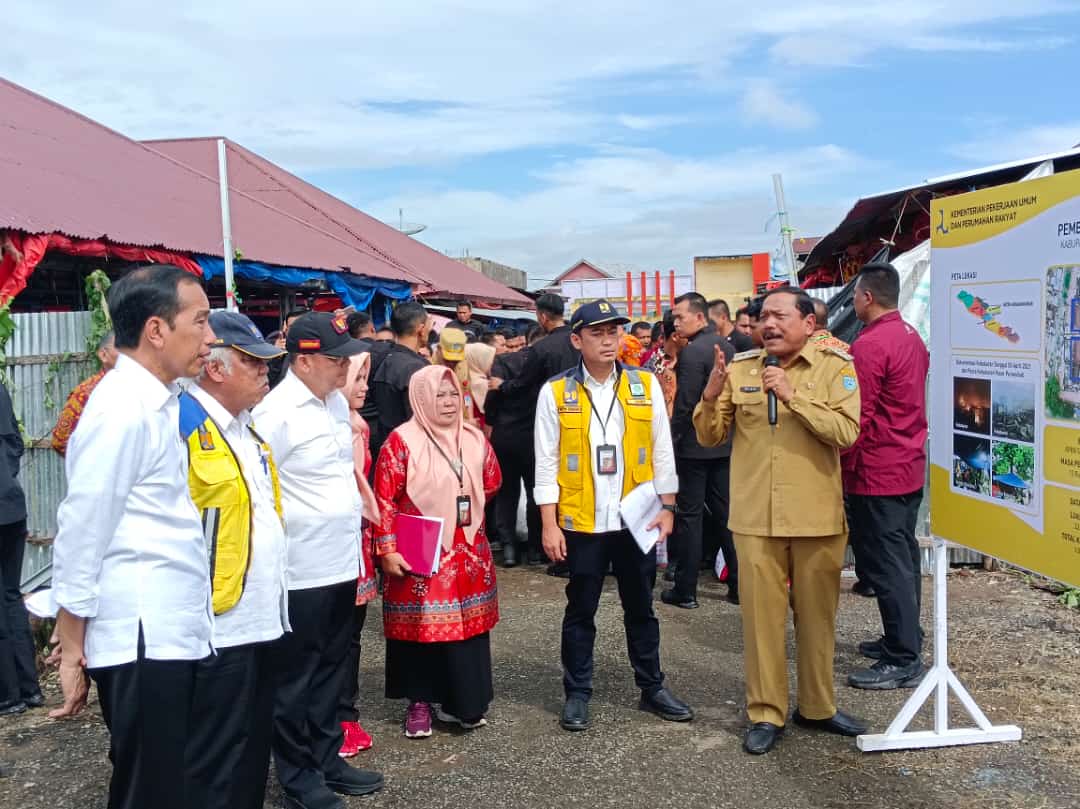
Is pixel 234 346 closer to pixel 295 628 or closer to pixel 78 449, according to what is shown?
pixel 78 449

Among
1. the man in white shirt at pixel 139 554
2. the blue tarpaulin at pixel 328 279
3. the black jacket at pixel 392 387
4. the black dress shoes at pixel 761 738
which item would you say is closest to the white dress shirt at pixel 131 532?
the man in white shirt at pixel 139 554

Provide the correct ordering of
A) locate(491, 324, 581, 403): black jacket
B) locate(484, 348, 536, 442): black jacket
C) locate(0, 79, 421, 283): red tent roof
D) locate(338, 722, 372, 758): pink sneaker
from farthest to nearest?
locate(484, 348, 536, 442): black jacket, locate(491, 324, 581, 403): black jacket, locate(0, 79, 421, 283): red tent roof, locate(338, 722, 372, 758): pink sneaker

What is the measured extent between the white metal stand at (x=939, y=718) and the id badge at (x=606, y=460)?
152 cm

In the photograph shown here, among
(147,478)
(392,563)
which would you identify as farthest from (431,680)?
(147,478)

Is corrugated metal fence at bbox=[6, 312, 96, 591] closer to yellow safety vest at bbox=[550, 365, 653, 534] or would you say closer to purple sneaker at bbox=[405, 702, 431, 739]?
purple sneaker at bbox=[405, 702, 431, 739]

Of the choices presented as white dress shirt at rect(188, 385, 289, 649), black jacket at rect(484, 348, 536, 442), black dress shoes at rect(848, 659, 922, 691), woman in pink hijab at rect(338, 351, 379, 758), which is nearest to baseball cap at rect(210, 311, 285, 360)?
white dress shirt at rect(188, 385, 289, 649)

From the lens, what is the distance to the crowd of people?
8.10 ft

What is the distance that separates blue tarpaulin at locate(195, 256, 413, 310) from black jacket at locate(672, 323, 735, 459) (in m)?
3.99

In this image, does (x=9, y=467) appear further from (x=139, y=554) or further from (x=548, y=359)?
(x=548, y=359)

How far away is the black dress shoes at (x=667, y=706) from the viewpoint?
4621mm

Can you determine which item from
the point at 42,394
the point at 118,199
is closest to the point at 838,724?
the point at 42,394

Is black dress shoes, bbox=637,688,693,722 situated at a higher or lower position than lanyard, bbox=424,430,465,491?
lower

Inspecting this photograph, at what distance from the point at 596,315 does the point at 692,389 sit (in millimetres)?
2384

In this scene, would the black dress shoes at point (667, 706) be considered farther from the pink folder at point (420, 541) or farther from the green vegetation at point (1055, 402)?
the green vegetation at point (1055, 402)
